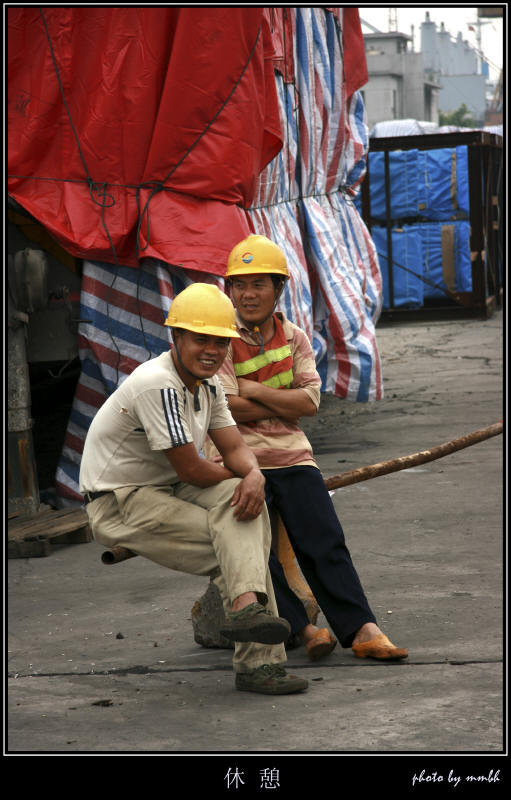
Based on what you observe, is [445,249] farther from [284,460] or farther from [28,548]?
[284,460]

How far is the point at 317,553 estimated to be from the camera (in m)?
4.55

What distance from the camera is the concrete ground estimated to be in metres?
3.73

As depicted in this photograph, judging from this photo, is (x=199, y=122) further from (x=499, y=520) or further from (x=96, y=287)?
(x=499, y=520)

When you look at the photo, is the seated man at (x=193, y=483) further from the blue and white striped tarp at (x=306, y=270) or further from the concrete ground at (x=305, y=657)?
the blue and white striped tarp at (x=306, y=270)

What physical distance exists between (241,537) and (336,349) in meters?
5.77

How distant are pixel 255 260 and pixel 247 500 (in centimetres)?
99

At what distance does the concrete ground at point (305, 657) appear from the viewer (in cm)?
373

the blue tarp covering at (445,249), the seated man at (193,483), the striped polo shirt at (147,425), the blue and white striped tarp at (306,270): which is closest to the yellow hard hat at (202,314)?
the seated man at (193,483)

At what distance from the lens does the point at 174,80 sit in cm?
681

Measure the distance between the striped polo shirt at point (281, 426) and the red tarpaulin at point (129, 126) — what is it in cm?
219

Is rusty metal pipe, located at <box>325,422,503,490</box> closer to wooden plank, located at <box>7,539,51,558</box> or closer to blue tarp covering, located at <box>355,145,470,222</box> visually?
wooden plank, located at <box>7,539,51,558</box>

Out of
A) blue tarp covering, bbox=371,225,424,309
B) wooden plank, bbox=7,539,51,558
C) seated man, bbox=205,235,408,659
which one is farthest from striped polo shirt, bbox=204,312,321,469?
Result: blue tarp covering, bbox=371,225,424,309

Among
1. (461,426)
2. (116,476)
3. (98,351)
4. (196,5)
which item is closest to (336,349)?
(461,426)

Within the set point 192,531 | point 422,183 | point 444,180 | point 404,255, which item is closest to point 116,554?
point 192,531
